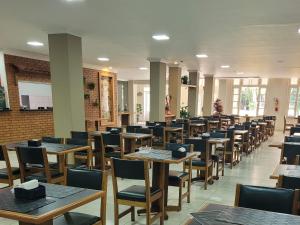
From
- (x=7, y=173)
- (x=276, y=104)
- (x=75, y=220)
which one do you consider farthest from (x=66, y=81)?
(x=276, y=104)

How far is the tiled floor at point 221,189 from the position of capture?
3.05 m

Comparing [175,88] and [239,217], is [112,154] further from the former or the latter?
[175,88]

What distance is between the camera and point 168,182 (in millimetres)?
3131

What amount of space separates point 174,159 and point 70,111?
2.54 metres

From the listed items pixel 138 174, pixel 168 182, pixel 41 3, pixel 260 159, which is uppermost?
pixel 41 3

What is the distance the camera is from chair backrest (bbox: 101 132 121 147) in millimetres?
4438

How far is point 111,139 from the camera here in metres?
4.49

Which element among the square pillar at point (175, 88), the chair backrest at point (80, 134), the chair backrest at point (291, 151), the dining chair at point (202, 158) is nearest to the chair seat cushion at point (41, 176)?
the chair backrest at point (80, 134)

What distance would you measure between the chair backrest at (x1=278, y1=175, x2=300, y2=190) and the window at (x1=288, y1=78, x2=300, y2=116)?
12317mm

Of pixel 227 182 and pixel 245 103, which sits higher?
pixel 245 103

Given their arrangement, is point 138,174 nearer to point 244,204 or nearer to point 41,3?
point 244,204

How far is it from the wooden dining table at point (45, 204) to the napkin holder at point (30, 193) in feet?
0.09

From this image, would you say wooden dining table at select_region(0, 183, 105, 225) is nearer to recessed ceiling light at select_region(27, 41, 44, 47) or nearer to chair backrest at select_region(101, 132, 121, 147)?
chair backrest at select_region(101, 132, 121, 147)

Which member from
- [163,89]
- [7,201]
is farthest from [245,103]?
[7,201]
